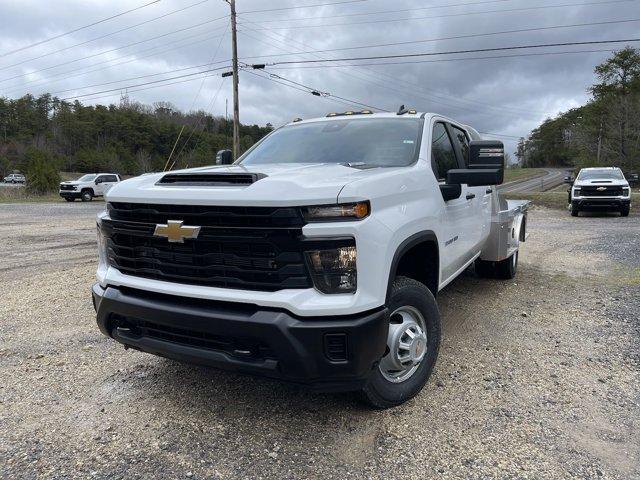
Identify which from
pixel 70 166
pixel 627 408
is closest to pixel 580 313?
pixel 627 408

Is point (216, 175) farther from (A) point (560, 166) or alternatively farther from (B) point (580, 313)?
(A) point (560, 166)

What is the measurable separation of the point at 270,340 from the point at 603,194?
17081mm

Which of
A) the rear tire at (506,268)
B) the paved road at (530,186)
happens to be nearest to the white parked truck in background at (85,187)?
the paved road at (530,186)

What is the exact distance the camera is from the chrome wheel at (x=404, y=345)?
9.66 feet

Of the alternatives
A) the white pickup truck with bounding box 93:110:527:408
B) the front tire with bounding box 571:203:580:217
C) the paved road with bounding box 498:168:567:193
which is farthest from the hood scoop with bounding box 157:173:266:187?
the paved road with bounding box 498:168:567:193

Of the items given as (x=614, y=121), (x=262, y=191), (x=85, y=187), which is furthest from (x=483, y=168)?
(x=614, y=121)

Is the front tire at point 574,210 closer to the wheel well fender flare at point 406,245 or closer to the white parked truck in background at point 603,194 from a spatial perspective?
the white parked truck in background at point 603,194

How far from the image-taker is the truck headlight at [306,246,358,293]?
2492mm

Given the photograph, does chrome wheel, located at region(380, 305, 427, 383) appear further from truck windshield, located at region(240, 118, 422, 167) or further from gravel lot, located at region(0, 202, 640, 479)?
truck windshield, located at region(240, 118, 422, 167)

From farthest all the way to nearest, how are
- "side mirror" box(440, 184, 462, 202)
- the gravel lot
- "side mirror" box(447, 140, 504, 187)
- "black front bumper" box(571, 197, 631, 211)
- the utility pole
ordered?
the utility pole
"black front bumper" box(571, 197, 631, 211)
"side mirror" box(440, 184, 462, 202)
"side mirror" box(447, 140, 504, 187)
the gravel lot

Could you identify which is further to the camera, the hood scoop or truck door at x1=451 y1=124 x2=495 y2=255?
truck door at x1=451 y1=124 x2=495 y2=255

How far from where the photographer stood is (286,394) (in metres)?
3.34

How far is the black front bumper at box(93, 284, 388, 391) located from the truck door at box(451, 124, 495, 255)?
2.33m

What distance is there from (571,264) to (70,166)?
296 ft
